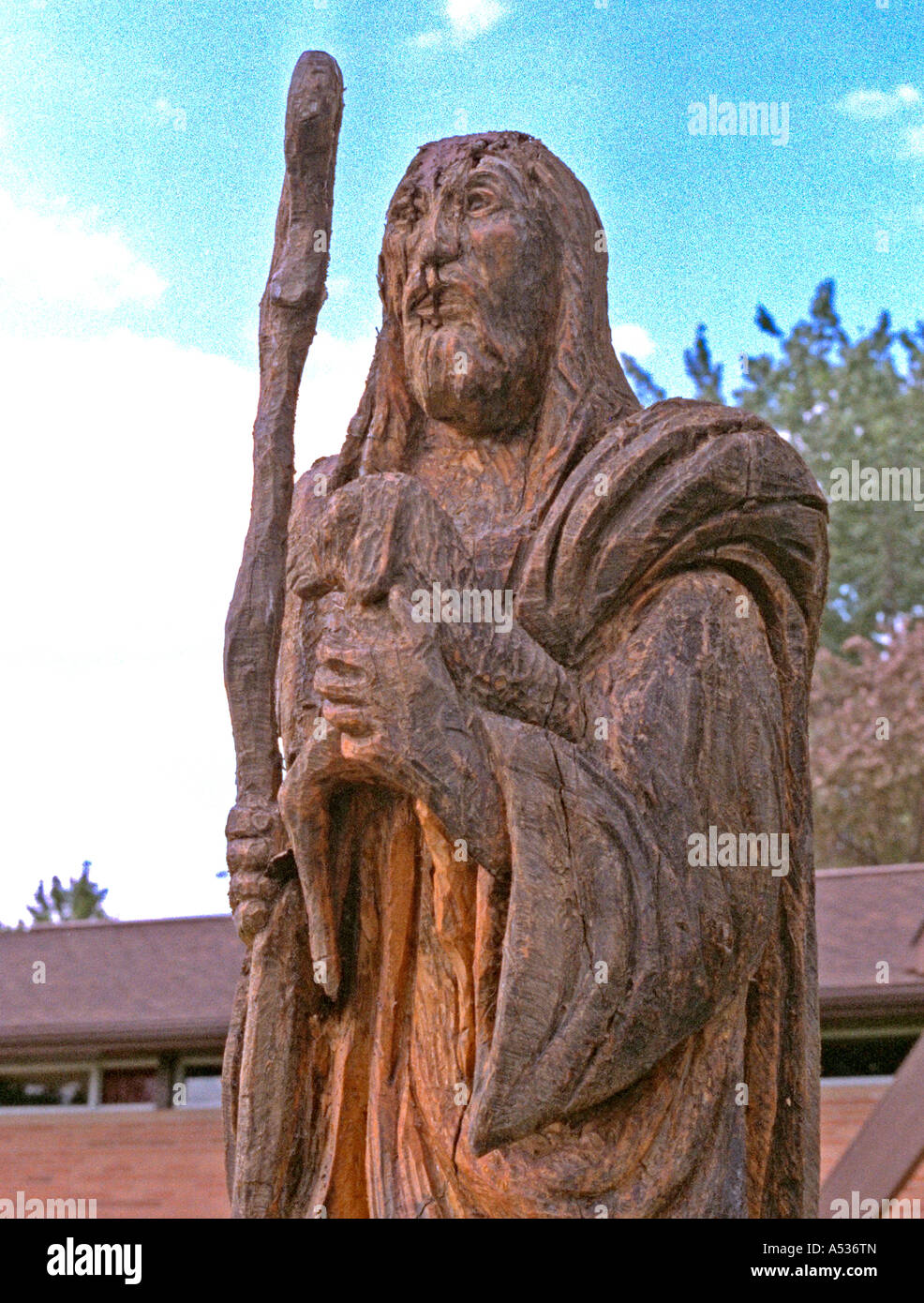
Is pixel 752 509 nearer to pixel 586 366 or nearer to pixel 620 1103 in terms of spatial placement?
pixel 586 366

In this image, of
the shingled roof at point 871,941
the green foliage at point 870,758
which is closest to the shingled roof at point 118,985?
the shingled roof at point 871,941

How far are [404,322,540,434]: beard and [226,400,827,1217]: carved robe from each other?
25cm

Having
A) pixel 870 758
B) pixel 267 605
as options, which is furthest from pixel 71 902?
pixel 267 605

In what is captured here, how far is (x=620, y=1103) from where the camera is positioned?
338cm

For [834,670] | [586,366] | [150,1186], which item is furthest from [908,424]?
[586,366]

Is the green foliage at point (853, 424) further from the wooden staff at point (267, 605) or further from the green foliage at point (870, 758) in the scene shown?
the wooden staff at point (267, 605)

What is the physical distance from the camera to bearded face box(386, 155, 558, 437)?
385 centimetres

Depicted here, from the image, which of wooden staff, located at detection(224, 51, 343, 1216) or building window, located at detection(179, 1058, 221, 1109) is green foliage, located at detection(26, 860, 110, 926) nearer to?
building window, located at detection(179, 1058, 221, 1109)

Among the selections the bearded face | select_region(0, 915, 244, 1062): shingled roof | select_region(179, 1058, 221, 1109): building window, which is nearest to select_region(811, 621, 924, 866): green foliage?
select_region(0, 915, 244, 1062): shingled roof

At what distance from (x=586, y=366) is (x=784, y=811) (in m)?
1.07

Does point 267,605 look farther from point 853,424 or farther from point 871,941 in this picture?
point 853,424

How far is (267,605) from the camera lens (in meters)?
4.24

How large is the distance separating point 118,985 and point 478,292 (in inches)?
413

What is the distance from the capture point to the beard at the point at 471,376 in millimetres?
3852
